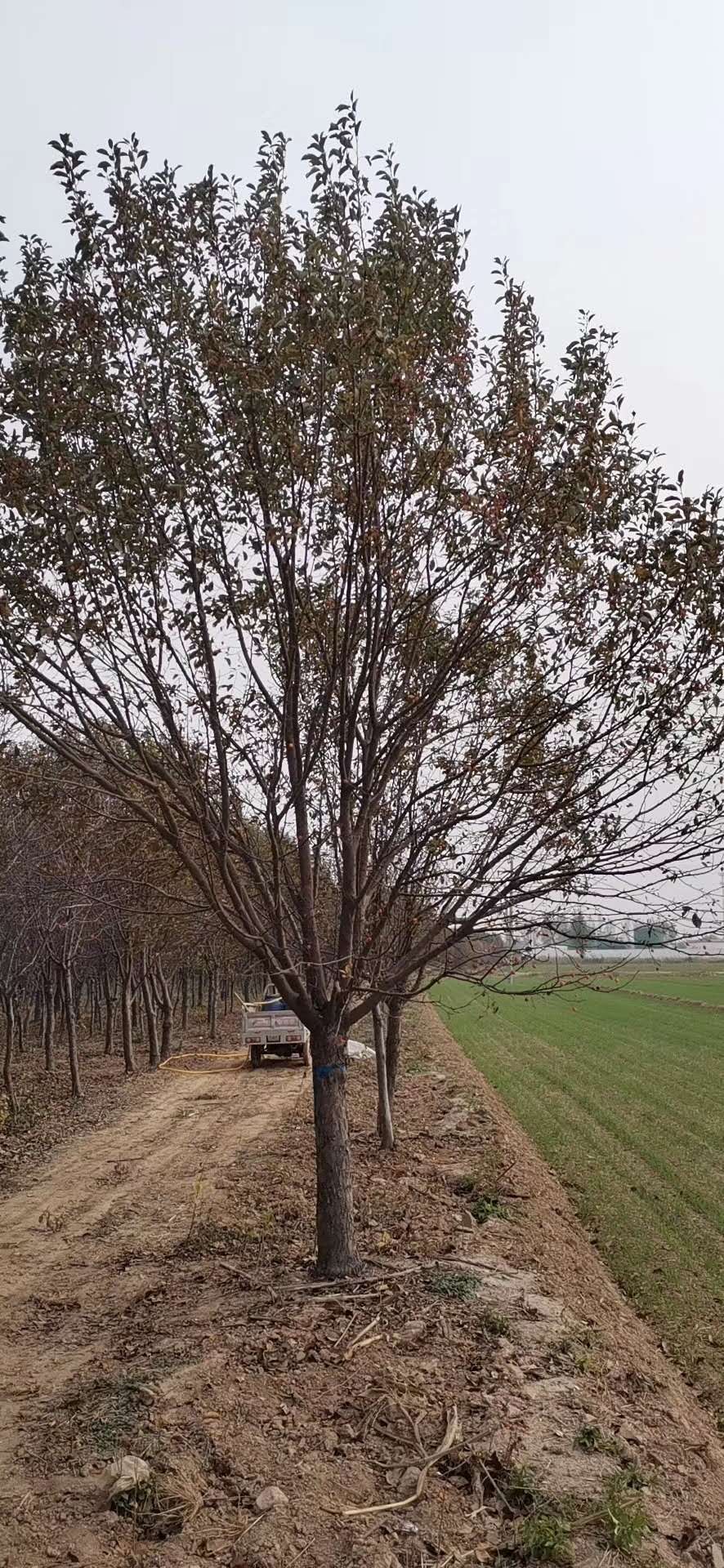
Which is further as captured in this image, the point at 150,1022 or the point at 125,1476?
the point at 150,1022

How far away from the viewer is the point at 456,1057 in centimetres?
3034

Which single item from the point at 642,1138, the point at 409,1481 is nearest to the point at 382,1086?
the point at 642,1138

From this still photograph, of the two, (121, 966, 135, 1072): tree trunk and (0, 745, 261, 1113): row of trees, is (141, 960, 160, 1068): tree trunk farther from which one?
(121, 966, 135, 1072): tree trunk

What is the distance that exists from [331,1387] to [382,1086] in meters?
7.57

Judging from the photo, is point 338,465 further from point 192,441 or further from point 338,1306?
point 338,1306

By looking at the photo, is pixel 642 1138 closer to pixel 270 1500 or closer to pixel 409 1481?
pixel 409 1481

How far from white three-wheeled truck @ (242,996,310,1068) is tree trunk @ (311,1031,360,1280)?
19992 millimetres

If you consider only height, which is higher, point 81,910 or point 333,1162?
point 81,910

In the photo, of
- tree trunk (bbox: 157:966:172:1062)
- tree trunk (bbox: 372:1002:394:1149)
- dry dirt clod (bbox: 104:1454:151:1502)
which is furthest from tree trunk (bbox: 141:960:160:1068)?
dry dirt clod (bbox: 104:1454:151:1502)

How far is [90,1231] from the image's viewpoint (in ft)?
40.3

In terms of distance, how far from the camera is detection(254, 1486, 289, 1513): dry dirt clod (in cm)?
566

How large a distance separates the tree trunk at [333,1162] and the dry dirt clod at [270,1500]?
3.14 m

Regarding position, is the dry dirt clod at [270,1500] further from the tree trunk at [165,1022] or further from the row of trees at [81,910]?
the tree trunk at [165,1022]

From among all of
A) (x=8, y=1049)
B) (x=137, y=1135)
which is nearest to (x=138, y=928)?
(x=8, y=1049)
